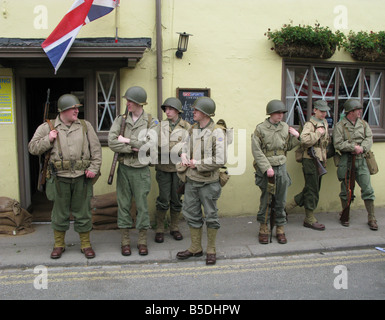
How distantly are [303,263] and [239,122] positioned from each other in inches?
108

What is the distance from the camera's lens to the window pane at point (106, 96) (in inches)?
263

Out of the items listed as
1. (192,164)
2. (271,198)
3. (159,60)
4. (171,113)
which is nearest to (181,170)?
(192,164)

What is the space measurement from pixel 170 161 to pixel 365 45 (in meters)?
4.14

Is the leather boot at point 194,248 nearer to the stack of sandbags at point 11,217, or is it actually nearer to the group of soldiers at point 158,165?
the group of soldiers at point 158,165

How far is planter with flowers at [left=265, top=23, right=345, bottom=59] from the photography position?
6.71 m

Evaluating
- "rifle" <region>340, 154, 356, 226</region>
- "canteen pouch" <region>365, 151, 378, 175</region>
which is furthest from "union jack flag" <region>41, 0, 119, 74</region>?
"canteen pouch" <region>365, 151, 378, 175</region>

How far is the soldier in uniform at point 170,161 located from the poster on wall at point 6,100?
254 cm

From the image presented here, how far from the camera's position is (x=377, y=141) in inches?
298

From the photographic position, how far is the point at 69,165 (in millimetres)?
5203

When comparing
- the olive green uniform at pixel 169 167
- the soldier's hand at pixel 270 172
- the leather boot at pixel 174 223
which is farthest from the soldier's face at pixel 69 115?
the soldier's hand at pixel 270 172

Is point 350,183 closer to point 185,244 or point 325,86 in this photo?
point 325,86

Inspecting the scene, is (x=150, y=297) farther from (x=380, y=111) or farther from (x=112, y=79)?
(x=380, y=111)

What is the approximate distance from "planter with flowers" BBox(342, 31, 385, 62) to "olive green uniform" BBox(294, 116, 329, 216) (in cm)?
166

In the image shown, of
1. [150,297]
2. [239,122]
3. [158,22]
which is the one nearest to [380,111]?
[239,122]
